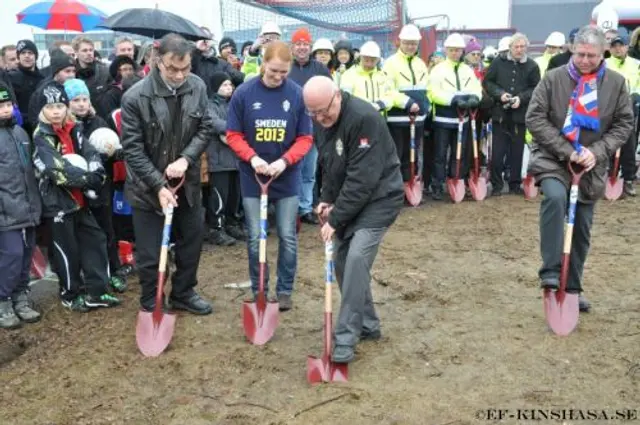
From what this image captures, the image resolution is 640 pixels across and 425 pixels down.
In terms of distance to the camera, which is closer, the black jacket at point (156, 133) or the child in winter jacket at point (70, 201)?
the black jacket at point (156, 133)

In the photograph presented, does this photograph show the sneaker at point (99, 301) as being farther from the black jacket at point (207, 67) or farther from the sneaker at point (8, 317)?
the black jacket at point (207, 67)

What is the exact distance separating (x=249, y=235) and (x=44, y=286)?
2274mm

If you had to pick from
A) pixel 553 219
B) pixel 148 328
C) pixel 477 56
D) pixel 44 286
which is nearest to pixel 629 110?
pixel 553 219

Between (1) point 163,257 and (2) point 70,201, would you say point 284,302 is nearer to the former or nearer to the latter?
(1) point 163,257

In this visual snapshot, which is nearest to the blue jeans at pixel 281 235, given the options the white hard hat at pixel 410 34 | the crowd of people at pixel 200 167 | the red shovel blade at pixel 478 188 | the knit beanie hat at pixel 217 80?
the crowd of people at pixel 200 167

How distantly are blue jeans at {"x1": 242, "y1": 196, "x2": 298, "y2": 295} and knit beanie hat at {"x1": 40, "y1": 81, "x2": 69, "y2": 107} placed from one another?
5.54 ft

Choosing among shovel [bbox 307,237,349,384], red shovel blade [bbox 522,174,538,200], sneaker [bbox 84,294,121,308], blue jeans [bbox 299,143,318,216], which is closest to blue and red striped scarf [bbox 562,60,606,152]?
shovel [bbox 307,237,349,384]

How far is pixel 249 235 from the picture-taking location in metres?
5.58

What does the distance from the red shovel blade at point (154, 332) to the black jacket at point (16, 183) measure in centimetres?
129

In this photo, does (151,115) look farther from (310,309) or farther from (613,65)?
(613,65)

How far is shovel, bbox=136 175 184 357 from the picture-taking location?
4.93 m

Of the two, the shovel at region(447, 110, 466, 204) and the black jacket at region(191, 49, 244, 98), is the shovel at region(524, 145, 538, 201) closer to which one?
the shovel at region(447, 110, 466, 204)

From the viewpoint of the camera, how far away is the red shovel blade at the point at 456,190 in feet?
31.6

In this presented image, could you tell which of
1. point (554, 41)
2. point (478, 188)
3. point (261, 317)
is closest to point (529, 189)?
point (478, 188)
